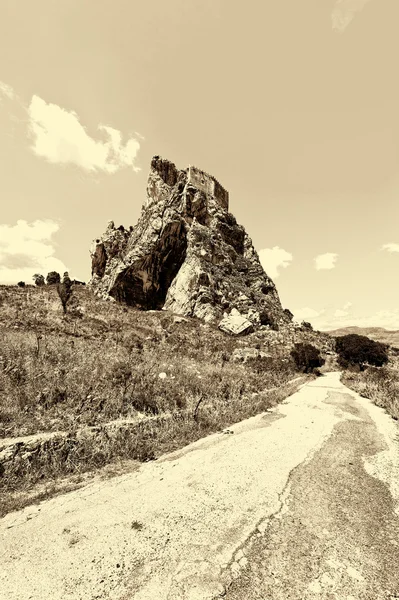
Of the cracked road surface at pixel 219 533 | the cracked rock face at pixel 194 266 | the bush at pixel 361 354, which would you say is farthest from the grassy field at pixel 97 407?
the cracked rock face at pixel 194 266

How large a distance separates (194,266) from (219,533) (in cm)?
4568

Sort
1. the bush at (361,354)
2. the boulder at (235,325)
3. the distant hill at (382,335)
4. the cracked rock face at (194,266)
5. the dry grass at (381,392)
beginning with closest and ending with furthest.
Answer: the dry grass at (381,392) → the bush at (361,354) → the boulder at (235,325) → the cracked rock face at (194,266) → the distant hill at (382,335)

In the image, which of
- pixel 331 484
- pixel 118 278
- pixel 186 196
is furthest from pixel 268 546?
pixel 186 196

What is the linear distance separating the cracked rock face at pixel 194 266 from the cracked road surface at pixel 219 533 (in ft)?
112

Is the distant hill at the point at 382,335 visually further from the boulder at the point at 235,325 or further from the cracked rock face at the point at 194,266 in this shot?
the boulder at the point at 235,325

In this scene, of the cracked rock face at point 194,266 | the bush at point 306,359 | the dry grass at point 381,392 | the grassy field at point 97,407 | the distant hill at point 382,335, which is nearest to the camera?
the grassy field at point 97,407

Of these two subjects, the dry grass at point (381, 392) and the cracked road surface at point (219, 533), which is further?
the dry grass at point (381, 392)

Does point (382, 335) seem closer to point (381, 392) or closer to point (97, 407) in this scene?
point (381, 392)

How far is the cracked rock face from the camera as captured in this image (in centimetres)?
4631

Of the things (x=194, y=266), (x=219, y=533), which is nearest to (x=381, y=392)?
(x=219, y=533)

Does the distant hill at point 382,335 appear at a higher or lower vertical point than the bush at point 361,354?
higher

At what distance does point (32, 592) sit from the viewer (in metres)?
3.03

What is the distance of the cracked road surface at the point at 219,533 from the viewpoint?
3137 millimetres

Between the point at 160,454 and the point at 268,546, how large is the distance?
11.8 ft
